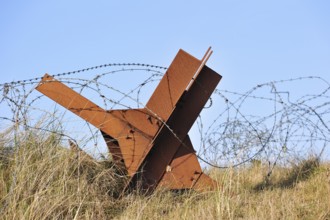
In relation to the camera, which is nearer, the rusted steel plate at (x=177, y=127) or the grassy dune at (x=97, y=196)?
the grassy dune at (x=97, y=196)

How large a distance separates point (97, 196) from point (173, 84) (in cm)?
159

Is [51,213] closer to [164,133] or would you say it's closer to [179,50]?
[164,133]

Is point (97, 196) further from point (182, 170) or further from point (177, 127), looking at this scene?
point (177, 127)

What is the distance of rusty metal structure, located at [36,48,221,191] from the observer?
5852 millimetres

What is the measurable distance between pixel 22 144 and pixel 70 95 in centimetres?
88

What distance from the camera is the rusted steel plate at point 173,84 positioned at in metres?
5.86

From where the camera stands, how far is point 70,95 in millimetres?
5910

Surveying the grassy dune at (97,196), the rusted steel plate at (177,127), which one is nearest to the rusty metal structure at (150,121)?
the rusted steel plate at (177,127)

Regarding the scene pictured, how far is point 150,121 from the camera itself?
5891mm

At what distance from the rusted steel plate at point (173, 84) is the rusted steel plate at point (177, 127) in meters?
0.18

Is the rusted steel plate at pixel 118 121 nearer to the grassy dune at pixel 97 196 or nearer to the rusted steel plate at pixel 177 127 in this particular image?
the rusted steel plate at pixel 177 127

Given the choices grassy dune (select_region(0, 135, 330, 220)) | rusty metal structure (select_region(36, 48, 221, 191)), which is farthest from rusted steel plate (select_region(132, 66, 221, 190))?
grassy dune (select_region(0, 135, 330, 220))

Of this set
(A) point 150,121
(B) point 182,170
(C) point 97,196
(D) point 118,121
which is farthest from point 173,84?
(C) point 97,196

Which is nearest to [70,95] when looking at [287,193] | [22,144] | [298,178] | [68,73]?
[68,73]
